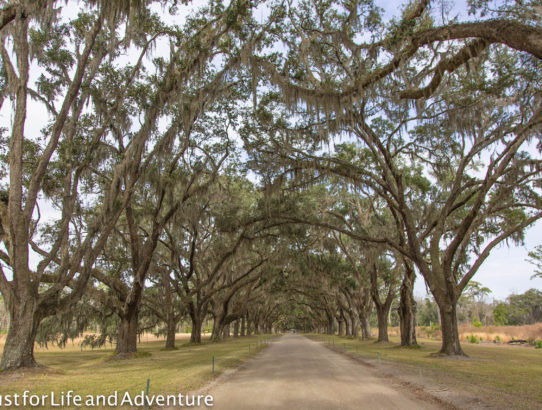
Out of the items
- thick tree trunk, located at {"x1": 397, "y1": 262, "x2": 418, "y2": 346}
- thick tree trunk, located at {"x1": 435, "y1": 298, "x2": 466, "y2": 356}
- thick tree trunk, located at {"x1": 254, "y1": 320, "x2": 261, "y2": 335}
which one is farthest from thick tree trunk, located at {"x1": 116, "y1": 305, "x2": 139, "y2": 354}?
thick tree trunk, located at {"x1": 254, "y1": 320, "x2": 261, "y2": 335}

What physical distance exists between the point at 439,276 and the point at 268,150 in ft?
28.7

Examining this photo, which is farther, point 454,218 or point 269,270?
point 269,270

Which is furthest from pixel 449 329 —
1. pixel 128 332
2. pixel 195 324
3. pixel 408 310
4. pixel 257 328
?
pixel 257 328

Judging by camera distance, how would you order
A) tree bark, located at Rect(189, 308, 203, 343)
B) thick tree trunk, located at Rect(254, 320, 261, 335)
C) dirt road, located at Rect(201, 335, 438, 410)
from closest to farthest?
dirt road, located at Rect(201, 335, 438, 410), tree bark, located at Rect(189, 308, 203, 343), thick tree trunk, located at Rect(254, 320, 261, 335)

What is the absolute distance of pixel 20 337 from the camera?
9875 mm

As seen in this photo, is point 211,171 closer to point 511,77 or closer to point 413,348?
point 511,77

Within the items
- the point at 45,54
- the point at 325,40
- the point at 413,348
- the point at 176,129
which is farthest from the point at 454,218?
the point at 45,54

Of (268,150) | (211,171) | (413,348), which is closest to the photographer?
(268,150)

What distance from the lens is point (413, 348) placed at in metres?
18.9

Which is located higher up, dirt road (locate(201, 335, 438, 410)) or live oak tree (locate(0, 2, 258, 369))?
live oak tree (locate(0, 2, 258, 369))

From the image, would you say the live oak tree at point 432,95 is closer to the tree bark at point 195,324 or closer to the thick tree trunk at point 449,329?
the thick tree trunk at point 449,329

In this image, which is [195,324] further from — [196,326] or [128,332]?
[128,332]

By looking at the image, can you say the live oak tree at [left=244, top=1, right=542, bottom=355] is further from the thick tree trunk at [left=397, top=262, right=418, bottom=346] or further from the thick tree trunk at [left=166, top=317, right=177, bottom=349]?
the thick tree trunk at [left=166, top=317, right=177, bottom=349]

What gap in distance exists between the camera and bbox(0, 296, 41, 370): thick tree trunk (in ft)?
31.4
